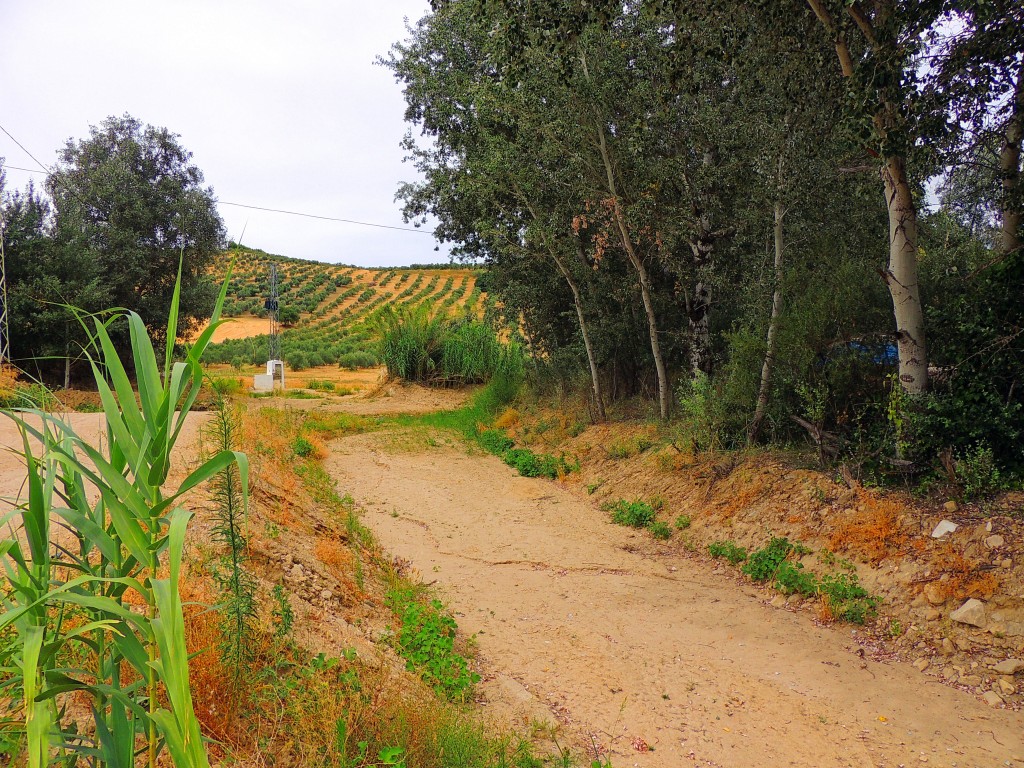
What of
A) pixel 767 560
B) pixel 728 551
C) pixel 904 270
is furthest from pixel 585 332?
pixel 767 560

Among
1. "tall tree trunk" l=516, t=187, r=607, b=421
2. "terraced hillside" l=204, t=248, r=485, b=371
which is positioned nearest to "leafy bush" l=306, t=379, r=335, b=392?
"terraced hillside" l=204, t=248, r=485, b=371

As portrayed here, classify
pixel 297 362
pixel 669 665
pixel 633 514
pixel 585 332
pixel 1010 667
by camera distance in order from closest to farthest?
pixel 1010 667 < pixel 669 665 < pixel 633 514 < pixel 585 332 < pixel 297 362

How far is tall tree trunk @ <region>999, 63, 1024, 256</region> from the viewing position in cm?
676

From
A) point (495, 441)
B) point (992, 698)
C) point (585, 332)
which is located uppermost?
point (585, 332)

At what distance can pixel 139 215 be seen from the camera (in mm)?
21719

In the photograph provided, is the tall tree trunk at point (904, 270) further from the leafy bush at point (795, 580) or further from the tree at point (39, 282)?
the tree at point (39, 282)

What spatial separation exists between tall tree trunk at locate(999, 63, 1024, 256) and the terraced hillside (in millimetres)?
36750

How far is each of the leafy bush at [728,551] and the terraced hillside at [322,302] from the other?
3590 cm

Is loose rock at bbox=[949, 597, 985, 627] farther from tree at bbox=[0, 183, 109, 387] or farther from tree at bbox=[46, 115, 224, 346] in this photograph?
tree at bbox=[46, 115, 224, 346]

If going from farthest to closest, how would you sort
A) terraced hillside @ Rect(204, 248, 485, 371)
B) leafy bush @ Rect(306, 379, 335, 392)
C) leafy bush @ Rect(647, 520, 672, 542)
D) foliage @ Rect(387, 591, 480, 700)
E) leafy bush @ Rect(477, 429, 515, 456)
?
terraced hillside @ Rect(204, 248, 485, 371) < leafy bush @ Rect(306, 379, 335, 392) < leafy bush @ Rect(477, 429, 515, 456) < leafy bush @ Rect(647, 520, 672, 542) < foliage @ Rect(387, 591, 480, 700)

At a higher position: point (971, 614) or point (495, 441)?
point (495, 441)

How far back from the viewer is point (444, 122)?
15047 mm

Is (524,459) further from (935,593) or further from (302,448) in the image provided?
(935,593)

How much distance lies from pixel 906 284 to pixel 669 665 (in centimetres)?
494
